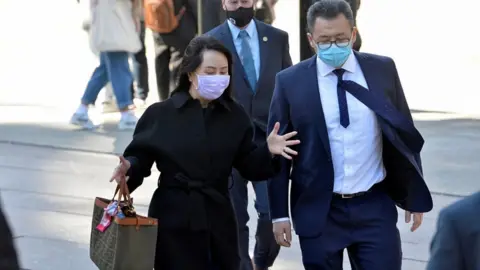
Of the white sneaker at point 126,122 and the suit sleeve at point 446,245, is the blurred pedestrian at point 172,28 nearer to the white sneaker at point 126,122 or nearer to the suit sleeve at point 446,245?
the white sneaker at point 126,122

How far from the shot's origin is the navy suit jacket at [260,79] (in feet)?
20.4

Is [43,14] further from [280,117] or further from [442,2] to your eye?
[280,117]

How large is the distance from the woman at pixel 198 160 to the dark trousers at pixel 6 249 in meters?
1.92

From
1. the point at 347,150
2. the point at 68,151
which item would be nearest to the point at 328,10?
the point at 347,150

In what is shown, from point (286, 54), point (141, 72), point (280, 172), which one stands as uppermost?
point (286, 54)

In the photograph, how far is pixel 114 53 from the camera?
10898mm

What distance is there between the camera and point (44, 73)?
14.1 m

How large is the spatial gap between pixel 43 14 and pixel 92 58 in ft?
17.0

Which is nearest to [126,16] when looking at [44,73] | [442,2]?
[44,73]

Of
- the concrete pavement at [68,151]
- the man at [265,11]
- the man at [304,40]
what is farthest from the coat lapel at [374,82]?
the man at [265,11]

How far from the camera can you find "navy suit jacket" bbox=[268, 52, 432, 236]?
15.6 ft

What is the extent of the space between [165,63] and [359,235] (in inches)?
282

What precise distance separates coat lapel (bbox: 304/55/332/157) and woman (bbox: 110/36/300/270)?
0.52 ft

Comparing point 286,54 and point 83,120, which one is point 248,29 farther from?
point 83,120
